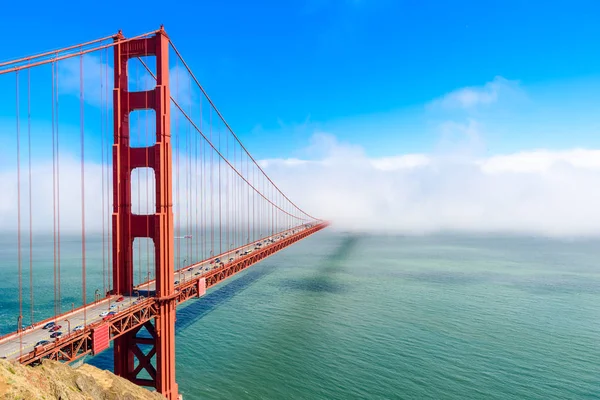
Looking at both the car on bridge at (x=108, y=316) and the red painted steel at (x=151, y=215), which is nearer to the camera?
the car on bridge at (x=108, y=316)

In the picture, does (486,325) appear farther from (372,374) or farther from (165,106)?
(165,106)

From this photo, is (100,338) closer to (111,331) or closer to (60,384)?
(111,331)

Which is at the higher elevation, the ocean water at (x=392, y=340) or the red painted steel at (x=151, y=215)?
the red painted steel at (x=151, y=215)

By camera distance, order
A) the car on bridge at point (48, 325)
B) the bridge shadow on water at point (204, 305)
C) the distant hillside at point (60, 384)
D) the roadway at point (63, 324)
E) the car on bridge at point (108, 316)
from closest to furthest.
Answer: the distant hillside at point (60, 384), the roadway at point (63, 324), the car on bridge at point (108, 316), the car on bridge at point (48, 325), the bridge shadow on water at point (204, 305)

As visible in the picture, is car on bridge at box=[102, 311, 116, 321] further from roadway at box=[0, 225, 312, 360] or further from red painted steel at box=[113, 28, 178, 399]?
red painted steel at box=[113, 28, 178, 399]

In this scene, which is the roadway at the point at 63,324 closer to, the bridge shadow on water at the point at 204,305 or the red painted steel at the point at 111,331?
the red painted steel at the point at 111,331

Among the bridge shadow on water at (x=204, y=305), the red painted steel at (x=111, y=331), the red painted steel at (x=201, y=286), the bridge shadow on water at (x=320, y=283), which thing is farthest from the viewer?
the bridge shadow on water at (x=320, y=283)

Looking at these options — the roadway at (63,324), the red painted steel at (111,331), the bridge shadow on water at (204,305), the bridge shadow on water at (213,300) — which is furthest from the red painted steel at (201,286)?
the bridge shadow on water at (213,300)
